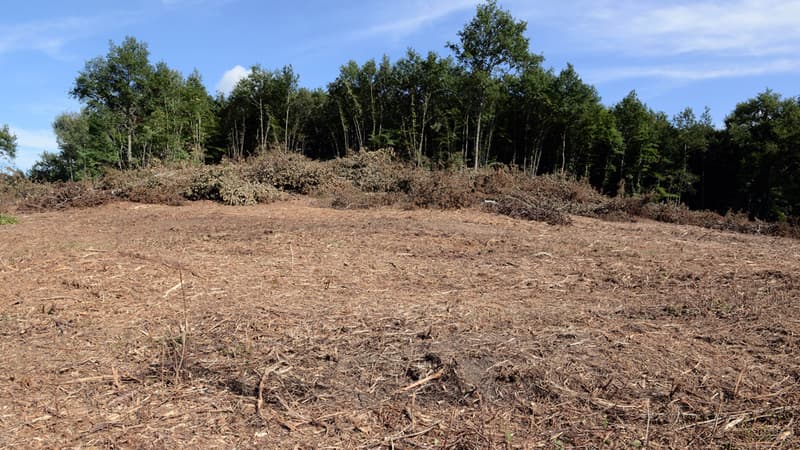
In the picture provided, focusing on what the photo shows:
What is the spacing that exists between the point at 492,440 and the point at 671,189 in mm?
41528

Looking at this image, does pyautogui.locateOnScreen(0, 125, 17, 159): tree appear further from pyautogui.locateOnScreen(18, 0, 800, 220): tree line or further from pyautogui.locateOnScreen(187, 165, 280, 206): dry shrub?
pyautogui.locateOnScreen(187, 165, 280, 206): dry shrub

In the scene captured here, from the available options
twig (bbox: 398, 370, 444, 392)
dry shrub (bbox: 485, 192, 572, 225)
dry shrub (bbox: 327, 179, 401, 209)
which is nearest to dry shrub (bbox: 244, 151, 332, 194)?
dry shrub (bbox: 327, 179, 401, 209)

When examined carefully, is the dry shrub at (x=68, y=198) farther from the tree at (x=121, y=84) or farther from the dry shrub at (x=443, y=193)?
the tree at (x=121, y=84)

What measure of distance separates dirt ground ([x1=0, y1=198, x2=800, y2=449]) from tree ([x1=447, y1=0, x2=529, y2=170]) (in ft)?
83.7

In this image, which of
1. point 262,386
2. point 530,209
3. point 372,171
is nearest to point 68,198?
point 372,171

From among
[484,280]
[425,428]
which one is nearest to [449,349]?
[425,428]

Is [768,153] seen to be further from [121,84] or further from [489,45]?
[121,84]

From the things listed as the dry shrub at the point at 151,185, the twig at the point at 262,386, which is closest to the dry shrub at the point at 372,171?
the dry shrub at the point at 151,185

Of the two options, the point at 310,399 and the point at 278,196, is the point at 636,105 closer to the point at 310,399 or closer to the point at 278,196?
the point at 278,196

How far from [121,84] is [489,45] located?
24.7 m

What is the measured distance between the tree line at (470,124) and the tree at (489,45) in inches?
3.2

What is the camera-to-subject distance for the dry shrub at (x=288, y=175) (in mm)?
14625

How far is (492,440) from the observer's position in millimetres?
2455

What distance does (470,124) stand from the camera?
39.1m
